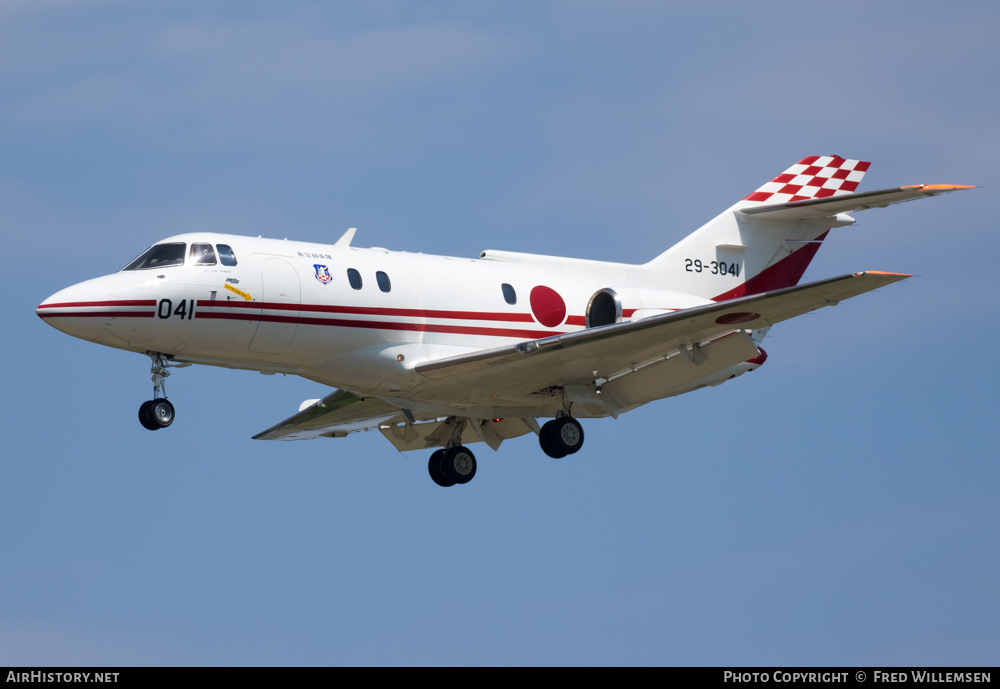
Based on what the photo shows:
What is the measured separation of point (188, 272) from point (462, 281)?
4904 millimetres

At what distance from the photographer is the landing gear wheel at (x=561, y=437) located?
24.1 m

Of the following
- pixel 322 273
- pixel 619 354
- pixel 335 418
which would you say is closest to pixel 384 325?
pixel 322 273

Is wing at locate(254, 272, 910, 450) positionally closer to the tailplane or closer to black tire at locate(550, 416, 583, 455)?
black tire at locate(550, 416, 583, 455)

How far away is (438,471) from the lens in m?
26.4

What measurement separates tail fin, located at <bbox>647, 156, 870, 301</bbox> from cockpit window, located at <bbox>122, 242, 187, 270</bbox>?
9742 millimetres

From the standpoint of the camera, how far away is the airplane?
2139cm

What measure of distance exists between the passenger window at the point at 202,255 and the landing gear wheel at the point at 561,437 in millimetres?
6384

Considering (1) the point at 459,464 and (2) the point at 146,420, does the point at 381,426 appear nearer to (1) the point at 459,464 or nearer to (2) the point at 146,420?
(1) the point at 459,464

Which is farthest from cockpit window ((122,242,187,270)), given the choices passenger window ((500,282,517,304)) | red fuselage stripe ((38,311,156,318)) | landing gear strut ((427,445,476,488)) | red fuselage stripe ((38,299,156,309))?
landing gear strut ((427,445,476,488))

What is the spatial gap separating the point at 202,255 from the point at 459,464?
6.98 meters

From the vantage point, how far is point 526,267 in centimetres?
2555

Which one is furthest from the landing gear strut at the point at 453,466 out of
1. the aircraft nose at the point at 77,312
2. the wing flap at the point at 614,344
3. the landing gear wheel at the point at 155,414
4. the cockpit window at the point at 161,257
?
the aircraft nose at the point at 77,312

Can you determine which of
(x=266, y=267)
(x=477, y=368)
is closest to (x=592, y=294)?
(x=477, y=368)
